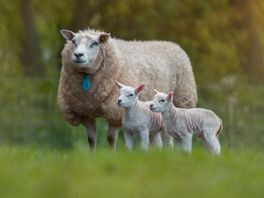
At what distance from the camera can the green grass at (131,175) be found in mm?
6988

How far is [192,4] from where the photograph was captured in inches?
1115

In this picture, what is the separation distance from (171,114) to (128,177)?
4.08 meters

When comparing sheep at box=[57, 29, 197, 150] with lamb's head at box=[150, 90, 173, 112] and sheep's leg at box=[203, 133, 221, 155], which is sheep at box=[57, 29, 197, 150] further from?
sheep's leg at box=[203, 133, 221, 155]

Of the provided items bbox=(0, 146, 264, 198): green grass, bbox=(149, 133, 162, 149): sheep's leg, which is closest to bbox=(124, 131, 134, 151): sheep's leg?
bbox=(149, 133, 162, 149): sheep's leg

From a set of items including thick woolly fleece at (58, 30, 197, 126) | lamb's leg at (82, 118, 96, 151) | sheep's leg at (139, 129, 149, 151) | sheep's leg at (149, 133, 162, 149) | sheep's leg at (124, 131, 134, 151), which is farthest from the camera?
lamb's leg at (82, 118, 96, 151)

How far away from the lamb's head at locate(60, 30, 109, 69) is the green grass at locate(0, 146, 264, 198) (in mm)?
3238

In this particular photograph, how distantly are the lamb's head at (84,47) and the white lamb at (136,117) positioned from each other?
59 centimetres

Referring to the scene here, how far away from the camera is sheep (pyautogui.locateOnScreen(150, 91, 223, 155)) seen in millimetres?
11539

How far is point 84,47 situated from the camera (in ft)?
41.2

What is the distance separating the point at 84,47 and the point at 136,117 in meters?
1.26

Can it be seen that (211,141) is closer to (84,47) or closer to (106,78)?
(106,78)

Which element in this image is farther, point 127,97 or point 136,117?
point 136,117

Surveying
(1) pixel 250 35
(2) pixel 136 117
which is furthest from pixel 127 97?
(1) pixel 250 35

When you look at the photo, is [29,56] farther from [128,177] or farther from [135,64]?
[128,177]
